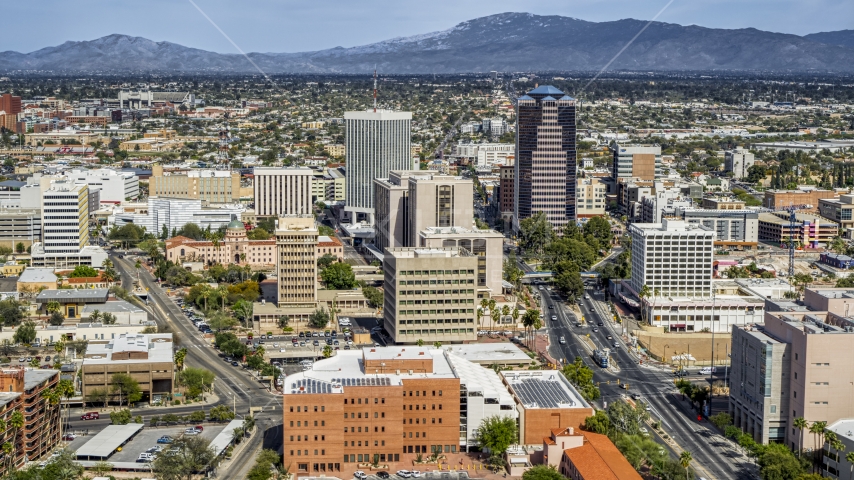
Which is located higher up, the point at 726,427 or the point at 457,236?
the point at 457,236

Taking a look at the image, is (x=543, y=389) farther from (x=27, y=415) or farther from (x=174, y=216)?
(x=174, y=216)

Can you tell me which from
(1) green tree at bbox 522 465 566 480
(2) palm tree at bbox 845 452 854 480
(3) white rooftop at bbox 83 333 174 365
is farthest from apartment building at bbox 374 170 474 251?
(2) palm tree at bbox 845 452 854 480

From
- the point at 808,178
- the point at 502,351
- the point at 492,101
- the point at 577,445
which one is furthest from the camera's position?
the point at 492,101

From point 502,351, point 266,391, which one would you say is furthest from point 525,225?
point 266,391

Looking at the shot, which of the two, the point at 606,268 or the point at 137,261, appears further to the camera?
the point at 137,261

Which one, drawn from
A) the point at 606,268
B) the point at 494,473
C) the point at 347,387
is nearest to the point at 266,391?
A: the point at 347,387

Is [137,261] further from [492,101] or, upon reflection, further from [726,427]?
[492,101]

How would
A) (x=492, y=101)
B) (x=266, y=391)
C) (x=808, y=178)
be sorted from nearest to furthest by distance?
(x=266, y=391) < (x=808, y=178) < (x=492, y=101)
